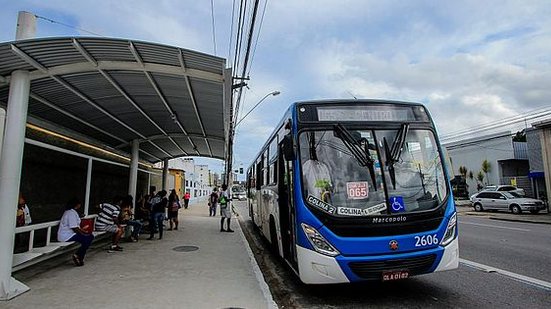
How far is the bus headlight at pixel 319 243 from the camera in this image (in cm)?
499

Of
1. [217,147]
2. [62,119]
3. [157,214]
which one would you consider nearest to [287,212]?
[157,214]

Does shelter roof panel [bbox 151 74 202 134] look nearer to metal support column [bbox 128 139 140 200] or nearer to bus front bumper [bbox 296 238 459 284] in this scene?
metal support column [bbox 128 139 140 200]

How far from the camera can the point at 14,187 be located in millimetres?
5785

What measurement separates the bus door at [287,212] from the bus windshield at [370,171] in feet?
1.61

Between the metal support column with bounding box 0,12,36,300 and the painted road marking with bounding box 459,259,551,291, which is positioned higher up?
the metal support column with bounding box 0,12,36,300

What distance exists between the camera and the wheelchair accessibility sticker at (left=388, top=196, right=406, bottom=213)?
5.21 metres

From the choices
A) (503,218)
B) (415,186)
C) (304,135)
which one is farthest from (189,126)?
(503,218)

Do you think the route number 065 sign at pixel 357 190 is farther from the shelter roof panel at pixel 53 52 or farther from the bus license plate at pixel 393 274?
the shelter roof panel at pixel 53 52

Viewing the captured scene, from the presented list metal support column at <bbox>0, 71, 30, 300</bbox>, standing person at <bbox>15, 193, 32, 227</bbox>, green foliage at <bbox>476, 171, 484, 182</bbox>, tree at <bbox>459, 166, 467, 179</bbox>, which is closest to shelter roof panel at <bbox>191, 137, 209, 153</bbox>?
standing person at <bbox>15, 193, 32, 227</bbox>

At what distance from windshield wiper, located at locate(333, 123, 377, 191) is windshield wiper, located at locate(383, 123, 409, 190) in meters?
0.27

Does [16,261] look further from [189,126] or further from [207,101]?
[189,126]

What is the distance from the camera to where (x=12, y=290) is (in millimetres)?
5523

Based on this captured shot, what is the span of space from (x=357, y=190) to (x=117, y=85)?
6.10 meters

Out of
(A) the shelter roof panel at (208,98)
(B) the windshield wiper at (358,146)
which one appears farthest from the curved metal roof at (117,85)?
(B) the windshield wiper at (358,146)
